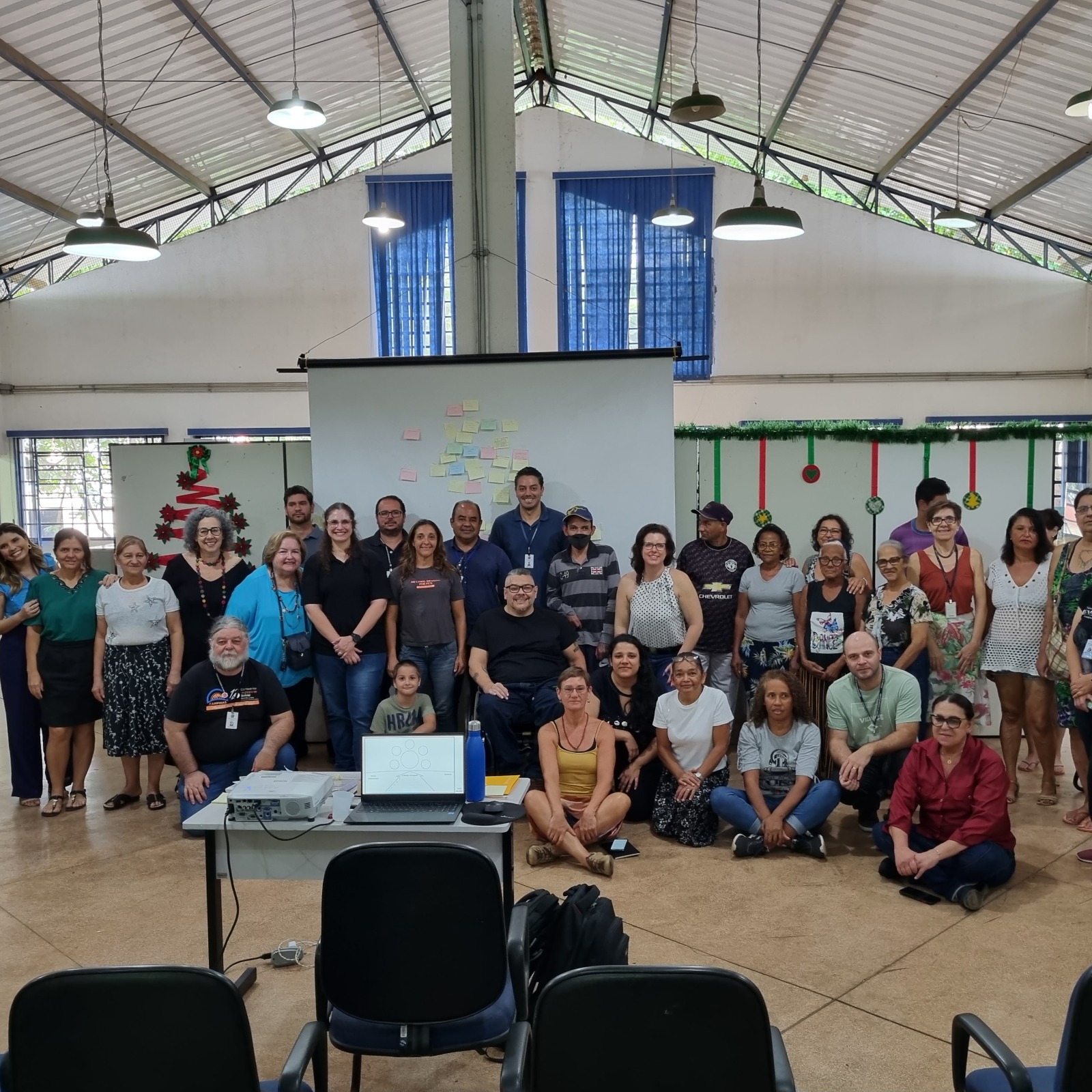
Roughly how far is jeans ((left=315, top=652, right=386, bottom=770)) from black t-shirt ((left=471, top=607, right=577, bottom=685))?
1.83 ft

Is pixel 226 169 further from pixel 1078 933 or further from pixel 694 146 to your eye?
pixel 1078 933

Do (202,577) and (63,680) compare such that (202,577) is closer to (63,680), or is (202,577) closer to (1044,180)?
(63,680)

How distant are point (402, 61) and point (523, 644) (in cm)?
809

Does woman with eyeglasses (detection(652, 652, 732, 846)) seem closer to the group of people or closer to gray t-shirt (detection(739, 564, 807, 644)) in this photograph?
the group of people

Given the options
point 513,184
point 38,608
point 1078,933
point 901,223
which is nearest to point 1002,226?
point 901,223

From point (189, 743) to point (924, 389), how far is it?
10.1 metres

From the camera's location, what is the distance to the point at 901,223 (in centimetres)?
1198

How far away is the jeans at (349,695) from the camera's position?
209 inches

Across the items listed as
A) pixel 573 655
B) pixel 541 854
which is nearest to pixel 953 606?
pixel 573 655

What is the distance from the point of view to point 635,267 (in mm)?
12023

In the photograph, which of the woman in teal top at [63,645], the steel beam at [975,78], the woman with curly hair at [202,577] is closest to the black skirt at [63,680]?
the woman in teal top at [63,645]

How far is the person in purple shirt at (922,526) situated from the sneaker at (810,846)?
1757mm

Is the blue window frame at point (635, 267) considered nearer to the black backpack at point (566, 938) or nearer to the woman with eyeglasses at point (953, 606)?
the woman with eyeglasses at point (953, 606)

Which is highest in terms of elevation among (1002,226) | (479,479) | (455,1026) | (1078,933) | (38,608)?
(1002,226)
